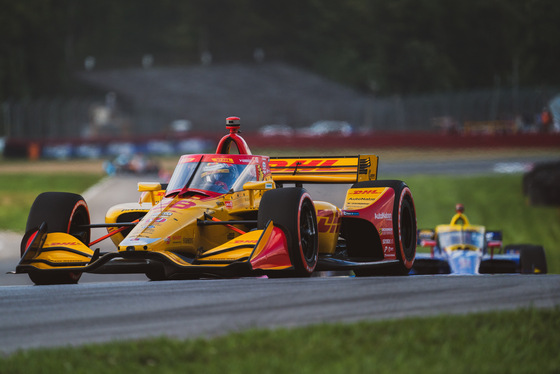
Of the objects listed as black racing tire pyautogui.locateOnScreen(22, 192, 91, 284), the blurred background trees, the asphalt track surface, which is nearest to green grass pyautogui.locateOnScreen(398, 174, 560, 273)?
→ black racing tire pyautogui.locateOnScreen(22, 192, 91, 284)

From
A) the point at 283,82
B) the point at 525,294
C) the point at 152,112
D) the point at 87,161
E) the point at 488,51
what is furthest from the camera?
the point at 488,51

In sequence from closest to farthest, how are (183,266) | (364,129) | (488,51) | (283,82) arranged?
(183,266) < (364,129) < (283,82) < (488,51)

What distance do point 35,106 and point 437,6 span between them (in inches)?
1605

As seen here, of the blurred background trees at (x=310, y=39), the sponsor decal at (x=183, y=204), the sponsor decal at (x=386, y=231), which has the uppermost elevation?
the blurred background trees at (x=310, y=39)

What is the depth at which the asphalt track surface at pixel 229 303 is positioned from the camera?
262 inches

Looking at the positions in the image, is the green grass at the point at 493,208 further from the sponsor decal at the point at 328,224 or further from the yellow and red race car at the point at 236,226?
the sponsor decal at the point at 328,224

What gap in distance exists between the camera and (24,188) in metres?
35.8

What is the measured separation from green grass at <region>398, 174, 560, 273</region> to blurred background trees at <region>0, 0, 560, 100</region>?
41.4 metres

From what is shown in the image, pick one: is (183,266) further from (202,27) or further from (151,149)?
(202,27)

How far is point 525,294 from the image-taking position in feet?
26.4

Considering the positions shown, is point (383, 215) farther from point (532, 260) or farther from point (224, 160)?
point (532, 260)

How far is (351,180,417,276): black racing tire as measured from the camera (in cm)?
1145

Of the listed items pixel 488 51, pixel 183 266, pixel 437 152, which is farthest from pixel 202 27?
pixel 183 266

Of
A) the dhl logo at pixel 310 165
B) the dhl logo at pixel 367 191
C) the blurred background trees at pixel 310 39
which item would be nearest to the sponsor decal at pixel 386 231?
the dhl logo at pixel 367 191
